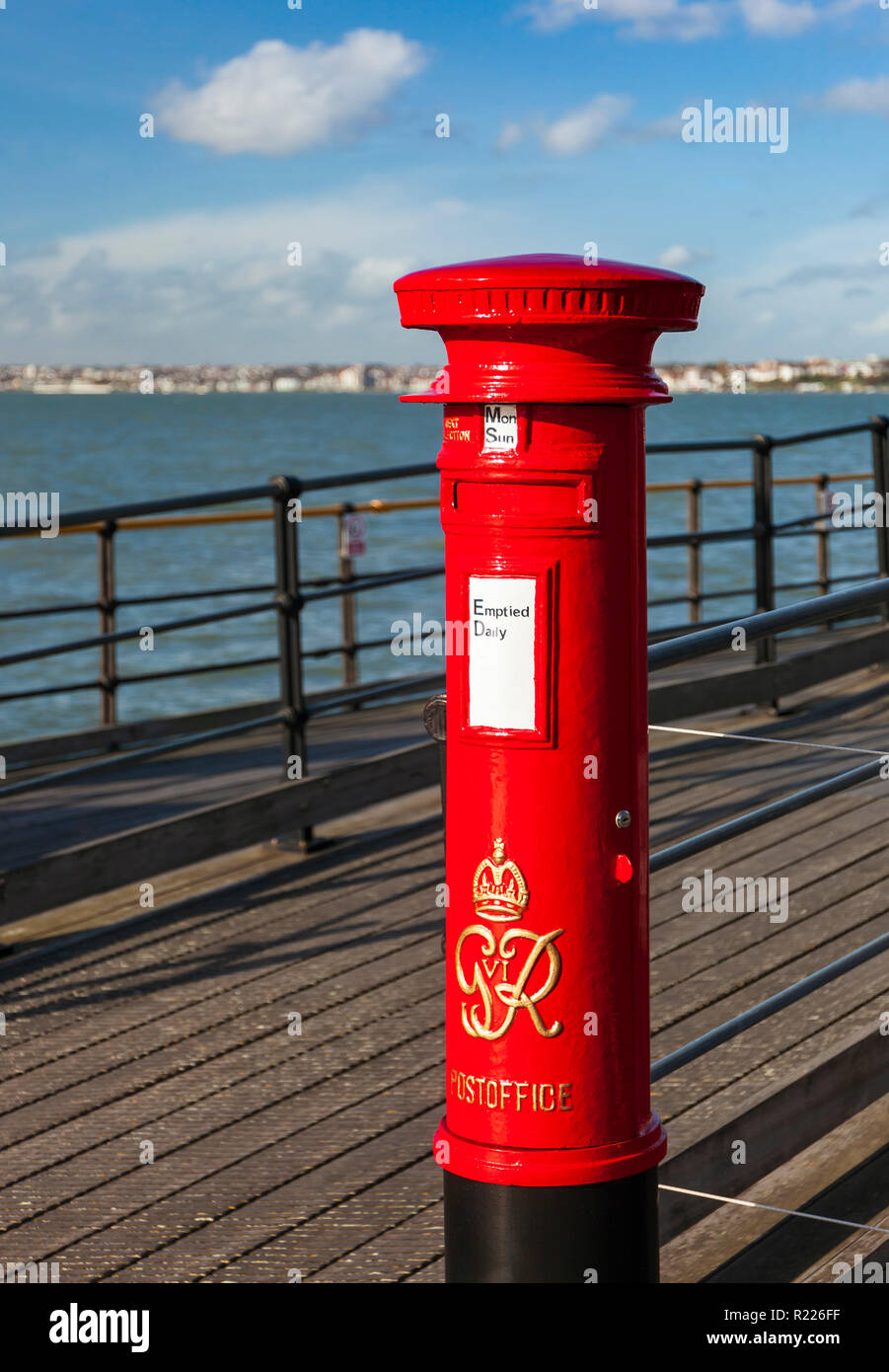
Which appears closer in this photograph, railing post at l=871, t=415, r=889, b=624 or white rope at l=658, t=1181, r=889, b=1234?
white rope at l=658, t=1181, r=889, b=1234

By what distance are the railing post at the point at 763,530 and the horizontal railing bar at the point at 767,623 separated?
4.02 metres

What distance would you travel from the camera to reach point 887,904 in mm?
4352

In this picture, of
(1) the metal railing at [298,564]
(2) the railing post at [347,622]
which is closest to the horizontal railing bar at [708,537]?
(1) the metal railing at [298,564]

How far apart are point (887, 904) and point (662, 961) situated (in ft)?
2.25

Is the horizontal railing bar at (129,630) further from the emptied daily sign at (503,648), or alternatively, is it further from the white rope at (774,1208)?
the emptied daily sign at (503,648)

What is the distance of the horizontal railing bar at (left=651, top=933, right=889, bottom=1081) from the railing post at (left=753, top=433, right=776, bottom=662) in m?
3.78

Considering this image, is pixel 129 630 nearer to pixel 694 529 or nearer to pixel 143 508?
pixel 143 508

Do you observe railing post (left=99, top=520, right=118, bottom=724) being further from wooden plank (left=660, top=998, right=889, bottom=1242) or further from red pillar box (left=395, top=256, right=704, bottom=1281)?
red pillar box (left=395, top=256, right=704, bottom=1281)

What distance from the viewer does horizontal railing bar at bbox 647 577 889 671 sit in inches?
93.1

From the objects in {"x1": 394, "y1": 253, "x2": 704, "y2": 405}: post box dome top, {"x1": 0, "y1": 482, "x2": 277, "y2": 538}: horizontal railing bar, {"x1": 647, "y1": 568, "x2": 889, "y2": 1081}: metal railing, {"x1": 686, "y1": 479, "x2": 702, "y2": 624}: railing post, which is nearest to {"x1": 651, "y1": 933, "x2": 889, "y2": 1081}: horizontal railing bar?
{"x1": 647, "y1": 568, "x2": 889, "y2": 1081}: metal railing

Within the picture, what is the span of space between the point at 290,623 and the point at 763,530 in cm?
244

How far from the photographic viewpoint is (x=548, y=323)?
1.88 m

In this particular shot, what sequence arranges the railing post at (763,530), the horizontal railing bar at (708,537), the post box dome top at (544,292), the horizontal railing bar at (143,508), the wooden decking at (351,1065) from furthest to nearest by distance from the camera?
the railing post at (763,530) < the horizontal railing bar at (708,537) < the horizontal railing bar at (143,508) < the wooden decking at (351,1065) < the post box dome top at (544,292)

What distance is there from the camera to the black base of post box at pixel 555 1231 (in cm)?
207
